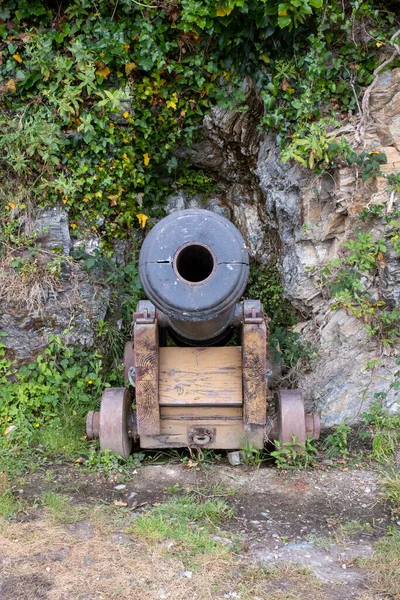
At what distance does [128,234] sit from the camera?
568cm

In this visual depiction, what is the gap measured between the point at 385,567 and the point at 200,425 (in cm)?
156

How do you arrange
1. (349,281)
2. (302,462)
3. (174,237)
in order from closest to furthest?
(174,237)
(302,462)
(349,281)

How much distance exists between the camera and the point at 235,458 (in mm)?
4340

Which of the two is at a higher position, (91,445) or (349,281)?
(349,281)

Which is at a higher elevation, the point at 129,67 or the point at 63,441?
the point at 129,67

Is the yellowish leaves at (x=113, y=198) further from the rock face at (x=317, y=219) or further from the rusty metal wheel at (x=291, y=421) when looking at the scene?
the rusty metal wheel at (x=291, y=421)

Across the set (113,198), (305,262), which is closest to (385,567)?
(305,262)

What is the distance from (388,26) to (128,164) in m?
2.38

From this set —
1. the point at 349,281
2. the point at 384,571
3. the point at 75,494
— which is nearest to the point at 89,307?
the point at 75,494

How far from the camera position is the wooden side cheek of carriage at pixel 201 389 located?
410 centimetres

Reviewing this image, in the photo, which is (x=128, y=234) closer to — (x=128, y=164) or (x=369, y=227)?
(x=128, y=164)

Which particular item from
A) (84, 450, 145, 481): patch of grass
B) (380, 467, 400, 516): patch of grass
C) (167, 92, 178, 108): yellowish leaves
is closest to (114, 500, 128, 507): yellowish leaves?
(84, 450, 145, 481): patch of grass

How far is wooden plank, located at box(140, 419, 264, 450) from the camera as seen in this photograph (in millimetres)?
4277

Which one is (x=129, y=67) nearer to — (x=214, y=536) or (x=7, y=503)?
(x=7, y=503)
